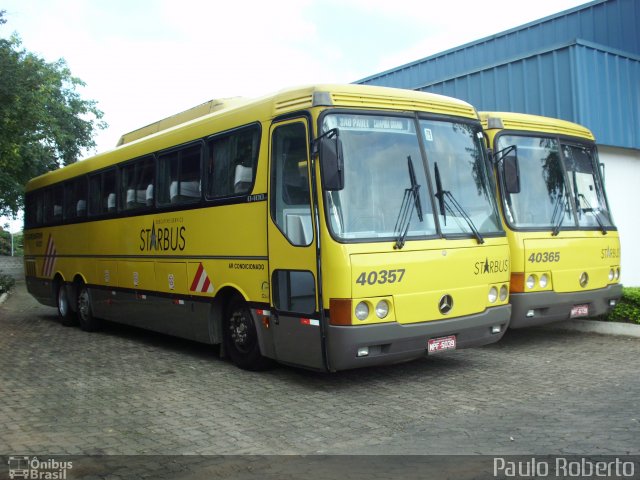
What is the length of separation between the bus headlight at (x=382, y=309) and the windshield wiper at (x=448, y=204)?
124 centimetres

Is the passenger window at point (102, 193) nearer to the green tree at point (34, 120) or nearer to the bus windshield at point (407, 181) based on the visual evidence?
the green tree at point (34, 120)

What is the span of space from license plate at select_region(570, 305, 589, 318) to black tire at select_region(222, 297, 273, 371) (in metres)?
4.35

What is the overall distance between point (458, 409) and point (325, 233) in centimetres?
215

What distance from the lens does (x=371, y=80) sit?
67.2 feet

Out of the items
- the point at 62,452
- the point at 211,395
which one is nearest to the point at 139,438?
the point at 62,452

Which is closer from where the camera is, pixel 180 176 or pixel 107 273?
pixel 180 176

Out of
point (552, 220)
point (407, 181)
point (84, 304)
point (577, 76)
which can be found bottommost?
point (84, 304)

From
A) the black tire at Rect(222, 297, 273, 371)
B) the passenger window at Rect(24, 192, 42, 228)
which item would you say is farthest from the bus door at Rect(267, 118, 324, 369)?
the passenger window at Rect(24, 192, 42, 228)

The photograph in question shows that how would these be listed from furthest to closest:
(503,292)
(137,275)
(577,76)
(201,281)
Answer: (577,76), (137,275), (201,281), (503,292)

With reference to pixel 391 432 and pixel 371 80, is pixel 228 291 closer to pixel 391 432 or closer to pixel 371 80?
pixel 391 432

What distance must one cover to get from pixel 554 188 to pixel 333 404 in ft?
16.0

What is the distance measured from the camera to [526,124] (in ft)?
31.8

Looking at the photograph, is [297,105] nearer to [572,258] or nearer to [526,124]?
[526,124]

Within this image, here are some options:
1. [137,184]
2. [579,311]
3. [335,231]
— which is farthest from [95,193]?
[579,311]
